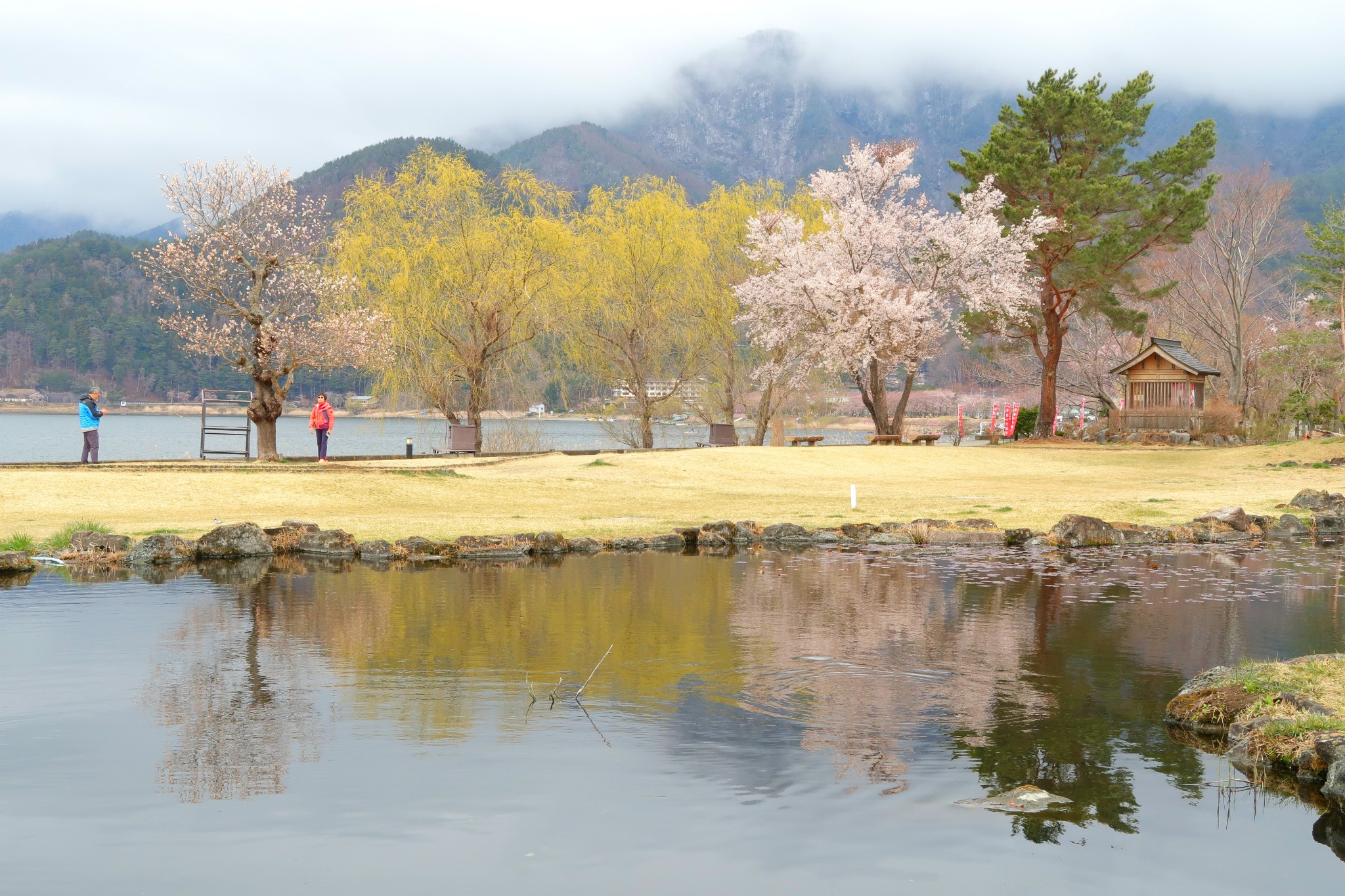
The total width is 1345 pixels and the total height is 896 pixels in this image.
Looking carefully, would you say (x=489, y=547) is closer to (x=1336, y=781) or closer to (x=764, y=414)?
(x=1336, y=781)

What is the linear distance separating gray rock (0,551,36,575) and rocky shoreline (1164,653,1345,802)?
55.6ft

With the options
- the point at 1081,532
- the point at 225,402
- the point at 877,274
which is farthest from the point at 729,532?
the point at 877,274

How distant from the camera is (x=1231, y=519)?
24422mm

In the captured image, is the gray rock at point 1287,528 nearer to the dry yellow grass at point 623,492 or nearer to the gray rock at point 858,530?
the dry yellow grass at point 623,492

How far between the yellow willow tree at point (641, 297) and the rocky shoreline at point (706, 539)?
97.2 feet

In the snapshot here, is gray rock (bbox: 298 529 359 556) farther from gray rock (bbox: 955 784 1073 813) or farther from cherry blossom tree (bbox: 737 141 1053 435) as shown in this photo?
cherry blossom tree (bbox: 737 141 1053 435)

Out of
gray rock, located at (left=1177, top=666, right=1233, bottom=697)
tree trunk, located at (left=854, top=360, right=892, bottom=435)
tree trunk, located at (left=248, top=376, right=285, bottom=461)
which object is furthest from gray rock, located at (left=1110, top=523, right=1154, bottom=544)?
tree trunk, located at (left=854, top=360, right=892, bottom=435)

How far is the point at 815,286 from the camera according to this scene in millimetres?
50438

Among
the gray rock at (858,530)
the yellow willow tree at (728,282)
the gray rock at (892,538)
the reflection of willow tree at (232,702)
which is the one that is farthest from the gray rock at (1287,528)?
the yellow willow tree at (728,282)

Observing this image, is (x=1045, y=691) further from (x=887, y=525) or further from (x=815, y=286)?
(x=815, y=286)

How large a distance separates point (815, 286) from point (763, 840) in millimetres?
44495

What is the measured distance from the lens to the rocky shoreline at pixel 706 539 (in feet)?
64.6

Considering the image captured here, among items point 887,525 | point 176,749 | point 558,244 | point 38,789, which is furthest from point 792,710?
point 558,244

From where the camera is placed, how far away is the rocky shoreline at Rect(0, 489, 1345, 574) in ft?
64.6
